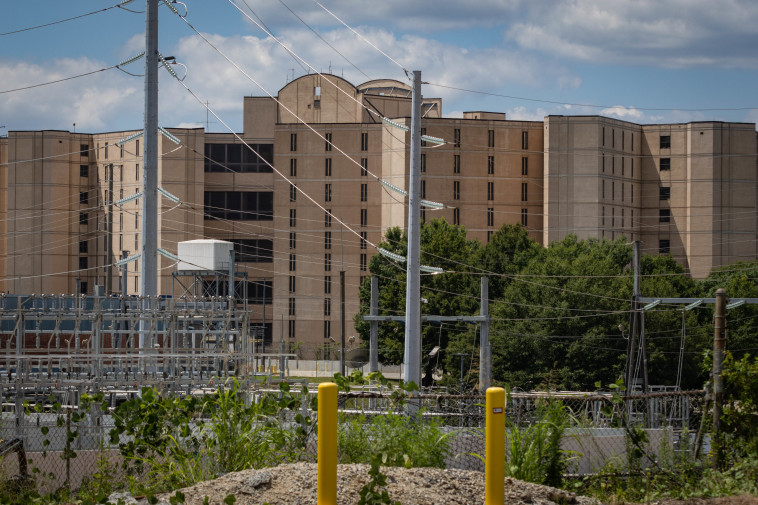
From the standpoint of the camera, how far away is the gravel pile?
8.51 m

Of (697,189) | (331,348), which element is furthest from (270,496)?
(697,189)

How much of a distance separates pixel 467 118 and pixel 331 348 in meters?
30.8

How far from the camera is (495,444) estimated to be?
786 centimetres

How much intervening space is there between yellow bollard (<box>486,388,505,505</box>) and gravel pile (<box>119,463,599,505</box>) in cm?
78

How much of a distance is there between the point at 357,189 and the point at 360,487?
93.2 meters

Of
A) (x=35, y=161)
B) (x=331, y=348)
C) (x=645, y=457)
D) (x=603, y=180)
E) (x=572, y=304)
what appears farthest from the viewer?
(x=35, y=161)

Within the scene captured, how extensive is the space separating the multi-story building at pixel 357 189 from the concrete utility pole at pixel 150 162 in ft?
247

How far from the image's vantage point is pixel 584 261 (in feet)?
216

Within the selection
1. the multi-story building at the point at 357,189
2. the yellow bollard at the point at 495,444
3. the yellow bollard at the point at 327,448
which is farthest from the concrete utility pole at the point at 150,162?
the multi-story building at the point at 357,189

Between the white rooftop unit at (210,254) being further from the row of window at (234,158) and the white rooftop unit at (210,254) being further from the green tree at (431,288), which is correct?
the row of window at (234,158)

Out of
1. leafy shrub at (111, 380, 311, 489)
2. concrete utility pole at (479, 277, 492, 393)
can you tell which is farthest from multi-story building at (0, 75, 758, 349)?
leafy shrub at (111, 380, 311, 489)

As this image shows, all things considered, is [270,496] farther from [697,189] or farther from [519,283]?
[697,189]

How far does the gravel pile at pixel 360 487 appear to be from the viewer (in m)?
8.51

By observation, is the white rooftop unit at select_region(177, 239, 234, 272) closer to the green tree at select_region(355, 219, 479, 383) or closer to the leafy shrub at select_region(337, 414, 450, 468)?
the green tree at select_region(355, 219, 479, 383)
